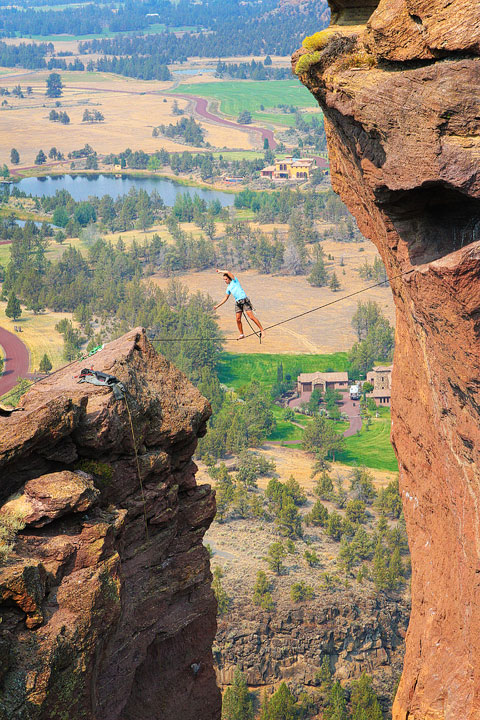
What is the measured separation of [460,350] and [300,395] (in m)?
69.8

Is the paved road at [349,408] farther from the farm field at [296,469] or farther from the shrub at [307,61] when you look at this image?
the shrub at [307,61]

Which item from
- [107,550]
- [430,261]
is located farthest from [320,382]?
[107,550]

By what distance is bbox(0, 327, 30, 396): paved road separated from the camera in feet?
274

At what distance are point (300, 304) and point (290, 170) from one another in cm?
8434

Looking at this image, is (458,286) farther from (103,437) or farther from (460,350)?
(103,437)

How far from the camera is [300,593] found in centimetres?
4684

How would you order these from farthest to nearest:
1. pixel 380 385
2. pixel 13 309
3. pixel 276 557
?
1. pixel 13 309
2. pixel 380 385
3. pixel 276 557

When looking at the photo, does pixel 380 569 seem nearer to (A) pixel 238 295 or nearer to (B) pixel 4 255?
(A) pixel 238 295

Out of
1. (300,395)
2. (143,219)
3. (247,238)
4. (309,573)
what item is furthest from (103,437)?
(143,219)

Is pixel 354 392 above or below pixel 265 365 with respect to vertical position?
below

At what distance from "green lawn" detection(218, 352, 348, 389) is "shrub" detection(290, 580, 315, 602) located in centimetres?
4141

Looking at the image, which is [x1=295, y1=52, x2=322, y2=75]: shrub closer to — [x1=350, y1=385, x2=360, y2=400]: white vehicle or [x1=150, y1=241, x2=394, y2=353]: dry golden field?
[x1=350, y1=385, x2=360, y2=400]: white vehicle

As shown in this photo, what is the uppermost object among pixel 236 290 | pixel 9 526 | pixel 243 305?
pixel 236 290

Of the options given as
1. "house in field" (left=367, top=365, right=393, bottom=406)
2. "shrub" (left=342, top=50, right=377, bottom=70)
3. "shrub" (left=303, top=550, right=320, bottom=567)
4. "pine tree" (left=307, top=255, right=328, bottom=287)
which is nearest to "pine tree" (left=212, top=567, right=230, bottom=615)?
"shrub" (left=303, top=550, right=320, bottom=567)
